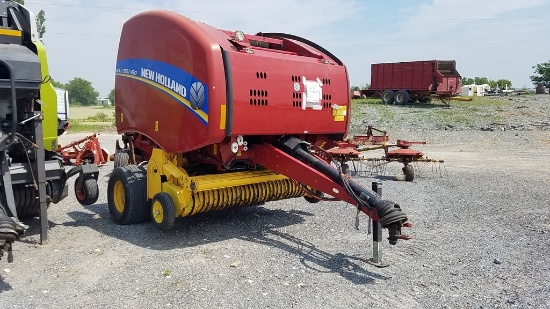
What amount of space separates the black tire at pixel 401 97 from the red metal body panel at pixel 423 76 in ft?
0.81

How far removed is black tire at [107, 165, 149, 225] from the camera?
6.33 metres

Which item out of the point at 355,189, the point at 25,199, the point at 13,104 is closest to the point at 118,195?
the point at 25,199

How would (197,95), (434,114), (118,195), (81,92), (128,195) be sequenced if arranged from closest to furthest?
(197,95)
(128,195)
(118,195)
(434,114)
(81,92)

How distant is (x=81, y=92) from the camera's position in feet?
424

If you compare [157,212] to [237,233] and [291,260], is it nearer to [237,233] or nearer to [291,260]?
[237,233]

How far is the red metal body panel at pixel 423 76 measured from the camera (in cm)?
2602

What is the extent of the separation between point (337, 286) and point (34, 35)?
4.49 m

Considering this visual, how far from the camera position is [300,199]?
27.0ft

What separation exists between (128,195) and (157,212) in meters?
0.56

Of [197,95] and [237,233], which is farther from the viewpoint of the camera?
[237,233]

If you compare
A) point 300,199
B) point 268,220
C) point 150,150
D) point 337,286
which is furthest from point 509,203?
point 150,150

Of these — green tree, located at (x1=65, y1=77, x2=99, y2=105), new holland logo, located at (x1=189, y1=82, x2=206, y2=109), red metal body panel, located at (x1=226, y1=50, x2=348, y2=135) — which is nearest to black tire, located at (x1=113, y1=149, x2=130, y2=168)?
new holland logo, located at (x1=189, y1=82, x2=206, y2=109)

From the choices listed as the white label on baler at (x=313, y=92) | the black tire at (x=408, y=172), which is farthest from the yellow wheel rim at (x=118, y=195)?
the black tire at (x=408, y=172)

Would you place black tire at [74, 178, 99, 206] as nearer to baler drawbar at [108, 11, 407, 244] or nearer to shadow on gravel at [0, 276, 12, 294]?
baler drawbar at [108, 11, 407, 244]
